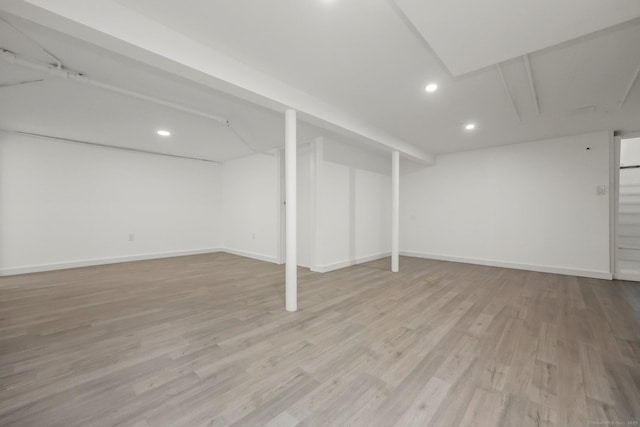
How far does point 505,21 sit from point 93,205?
7153 mm

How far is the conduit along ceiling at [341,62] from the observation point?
1.70 metres

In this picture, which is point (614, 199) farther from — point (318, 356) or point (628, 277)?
point (318, 356)

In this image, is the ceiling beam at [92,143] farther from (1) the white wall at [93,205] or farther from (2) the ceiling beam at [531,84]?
(2) the ceiling beam at [531,84]

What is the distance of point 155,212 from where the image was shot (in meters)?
5.99

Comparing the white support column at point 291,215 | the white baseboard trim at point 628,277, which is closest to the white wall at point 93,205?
the white support column at point 291,215

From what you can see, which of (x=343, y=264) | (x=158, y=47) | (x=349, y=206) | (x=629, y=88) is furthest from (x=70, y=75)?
(x=629, y=88)

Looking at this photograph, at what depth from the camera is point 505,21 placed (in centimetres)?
176

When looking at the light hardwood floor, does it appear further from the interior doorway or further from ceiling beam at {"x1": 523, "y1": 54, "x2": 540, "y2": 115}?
ceiling beam at {"x1": 523, "y1": 54, "x2": 540, "y2": 115}

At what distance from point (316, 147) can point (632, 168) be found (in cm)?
729

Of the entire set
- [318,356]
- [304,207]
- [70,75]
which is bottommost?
[318,356]

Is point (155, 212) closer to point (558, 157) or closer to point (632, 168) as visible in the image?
point (558, 157)

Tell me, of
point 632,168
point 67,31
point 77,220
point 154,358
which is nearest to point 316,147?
point 67,31

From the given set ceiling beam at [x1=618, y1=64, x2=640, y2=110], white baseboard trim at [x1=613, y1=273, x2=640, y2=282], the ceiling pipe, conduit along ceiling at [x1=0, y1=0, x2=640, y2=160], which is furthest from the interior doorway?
the ceiling pipe

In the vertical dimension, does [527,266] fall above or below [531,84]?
below
